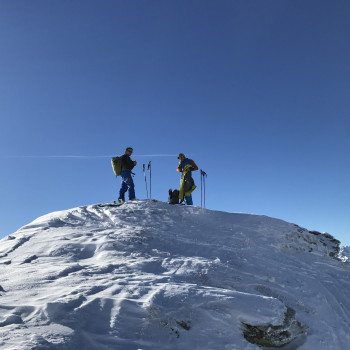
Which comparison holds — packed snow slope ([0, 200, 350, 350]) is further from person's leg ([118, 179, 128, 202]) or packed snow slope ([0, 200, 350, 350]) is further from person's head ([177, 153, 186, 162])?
person's head ([177, 153, 186, 162])

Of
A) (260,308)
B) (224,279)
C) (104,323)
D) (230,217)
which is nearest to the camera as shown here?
(104,323)

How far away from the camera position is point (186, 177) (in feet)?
41.4

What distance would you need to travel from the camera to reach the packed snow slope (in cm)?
356

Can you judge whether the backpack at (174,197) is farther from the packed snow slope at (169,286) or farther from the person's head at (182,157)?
the packed snow slope at (169,286)

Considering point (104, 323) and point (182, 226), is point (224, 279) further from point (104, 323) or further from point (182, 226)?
point (182, 226)

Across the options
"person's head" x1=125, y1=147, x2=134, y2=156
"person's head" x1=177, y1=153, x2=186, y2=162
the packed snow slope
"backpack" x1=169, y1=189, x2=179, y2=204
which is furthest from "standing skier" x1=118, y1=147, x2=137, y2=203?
the packed snow slope

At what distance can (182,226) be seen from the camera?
8.24 meters

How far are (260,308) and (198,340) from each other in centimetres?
114

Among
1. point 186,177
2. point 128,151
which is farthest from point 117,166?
point 186,177

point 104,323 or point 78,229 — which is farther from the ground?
point 78,229

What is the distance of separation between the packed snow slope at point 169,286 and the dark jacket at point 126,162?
12.0 feet

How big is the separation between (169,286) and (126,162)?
816 cm

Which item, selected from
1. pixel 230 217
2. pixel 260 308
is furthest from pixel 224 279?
pixel 230 217

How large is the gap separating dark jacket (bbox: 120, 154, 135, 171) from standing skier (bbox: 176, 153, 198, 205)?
2222mm
